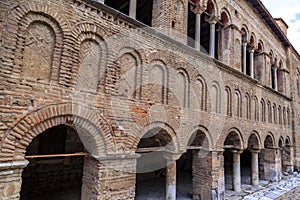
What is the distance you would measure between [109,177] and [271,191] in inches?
342

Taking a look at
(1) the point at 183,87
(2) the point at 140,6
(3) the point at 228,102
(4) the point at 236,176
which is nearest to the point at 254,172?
(4) the point at 236,176

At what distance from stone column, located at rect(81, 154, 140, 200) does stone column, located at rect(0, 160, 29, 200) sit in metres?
1.53

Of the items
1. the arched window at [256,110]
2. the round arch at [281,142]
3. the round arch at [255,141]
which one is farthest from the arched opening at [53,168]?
the round arch at [281,142]

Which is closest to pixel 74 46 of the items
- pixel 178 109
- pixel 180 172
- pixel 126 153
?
pixel 126 153

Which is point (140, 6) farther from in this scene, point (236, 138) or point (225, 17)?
point (236, 138)

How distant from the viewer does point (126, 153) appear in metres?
5.37

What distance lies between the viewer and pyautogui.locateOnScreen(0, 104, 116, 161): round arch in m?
3.75

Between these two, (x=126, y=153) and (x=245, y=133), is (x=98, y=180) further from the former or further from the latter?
(x=245, y=133)

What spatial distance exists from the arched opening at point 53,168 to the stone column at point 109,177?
2508mm

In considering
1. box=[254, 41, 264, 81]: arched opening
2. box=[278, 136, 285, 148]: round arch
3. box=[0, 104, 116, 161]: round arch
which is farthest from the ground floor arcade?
box=[254, 41, 264, 81]: arched opening

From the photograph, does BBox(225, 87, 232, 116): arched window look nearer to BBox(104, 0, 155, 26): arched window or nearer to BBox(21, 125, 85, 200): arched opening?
BBox(104, 0, 155, 26): arched window

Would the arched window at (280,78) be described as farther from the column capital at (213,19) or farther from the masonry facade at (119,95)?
the column capital at (213,19)

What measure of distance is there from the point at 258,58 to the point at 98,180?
12046 millimetres

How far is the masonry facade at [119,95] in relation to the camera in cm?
395
